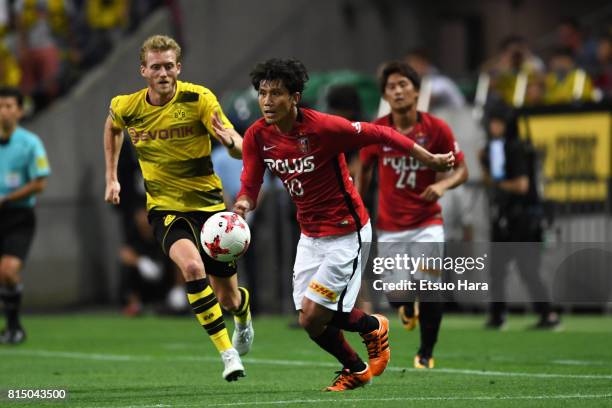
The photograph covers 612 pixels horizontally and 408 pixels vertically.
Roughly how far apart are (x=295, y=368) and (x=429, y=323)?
1289mm

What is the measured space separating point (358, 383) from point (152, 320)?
9817mm

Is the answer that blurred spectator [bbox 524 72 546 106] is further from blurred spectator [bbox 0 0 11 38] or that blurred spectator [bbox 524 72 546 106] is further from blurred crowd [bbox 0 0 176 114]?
blurred spectator [bbox 0 0 11 38]

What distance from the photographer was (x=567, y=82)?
19969mm

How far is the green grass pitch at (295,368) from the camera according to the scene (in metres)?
9.17

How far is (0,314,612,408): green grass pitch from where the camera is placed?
9172 mm

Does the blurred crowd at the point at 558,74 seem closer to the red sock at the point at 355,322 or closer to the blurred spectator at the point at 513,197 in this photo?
the blurred spectator at the point at 513,197

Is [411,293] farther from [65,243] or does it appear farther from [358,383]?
[65,243]

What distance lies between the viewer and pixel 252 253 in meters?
18.6

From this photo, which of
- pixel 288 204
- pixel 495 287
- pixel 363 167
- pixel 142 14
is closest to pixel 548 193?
pixel 288 204

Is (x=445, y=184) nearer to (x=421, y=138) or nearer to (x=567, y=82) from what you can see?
(x=421, y=138)

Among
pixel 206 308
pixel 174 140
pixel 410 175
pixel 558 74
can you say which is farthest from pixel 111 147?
pixel 558 74

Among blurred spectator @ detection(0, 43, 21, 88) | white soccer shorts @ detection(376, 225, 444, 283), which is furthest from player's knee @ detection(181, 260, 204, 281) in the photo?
blurred spectator @ detection(0, 43, 21, 88)

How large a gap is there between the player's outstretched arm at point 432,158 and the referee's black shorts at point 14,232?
677 cm

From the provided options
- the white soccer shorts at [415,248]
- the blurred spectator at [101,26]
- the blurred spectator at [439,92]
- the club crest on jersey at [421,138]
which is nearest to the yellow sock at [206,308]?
the white soccer shorts at [415,248]
